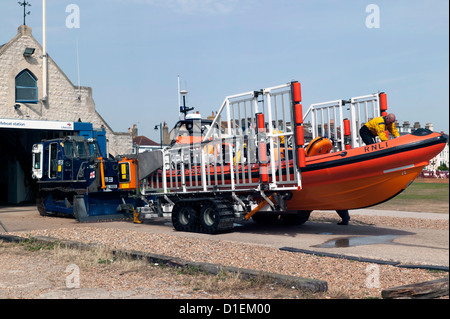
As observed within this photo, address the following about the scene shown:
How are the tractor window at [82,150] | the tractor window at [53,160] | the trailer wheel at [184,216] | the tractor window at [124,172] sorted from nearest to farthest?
the trailer wheel at [184,216], the tractor window at [124,172], the tractor window at [82,150], the tractor window at [53,160]

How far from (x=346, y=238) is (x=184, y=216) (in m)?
4.20

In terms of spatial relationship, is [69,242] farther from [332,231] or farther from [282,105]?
[332,231]

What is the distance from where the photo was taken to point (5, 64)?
24.0 m

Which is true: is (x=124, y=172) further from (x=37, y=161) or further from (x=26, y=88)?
(x=26, y=88)

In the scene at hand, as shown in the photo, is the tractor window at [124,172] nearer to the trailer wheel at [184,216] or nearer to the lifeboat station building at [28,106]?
Answer: the trailer wheel at [184,216]

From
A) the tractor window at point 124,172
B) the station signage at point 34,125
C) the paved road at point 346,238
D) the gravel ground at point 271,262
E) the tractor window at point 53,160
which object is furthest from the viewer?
the station signage at point 34,125

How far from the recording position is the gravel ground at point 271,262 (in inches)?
233

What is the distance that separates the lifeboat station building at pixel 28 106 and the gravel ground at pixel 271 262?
13287 millimetres

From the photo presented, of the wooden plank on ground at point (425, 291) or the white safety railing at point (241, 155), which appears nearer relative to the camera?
the wooden plank on ground at point (425, 291)

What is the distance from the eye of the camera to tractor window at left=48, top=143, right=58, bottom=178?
55.4 ft

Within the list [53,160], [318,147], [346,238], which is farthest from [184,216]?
[53,160]

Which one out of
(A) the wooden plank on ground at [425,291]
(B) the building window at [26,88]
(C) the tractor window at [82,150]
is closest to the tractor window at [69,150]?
(C) the tractor window at [82,150]

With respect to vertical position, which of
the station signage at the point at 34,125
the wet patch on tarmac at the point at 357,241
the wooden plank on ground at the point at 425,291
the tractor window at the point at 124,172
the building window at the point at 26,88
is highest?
the building window at the point at 26,88

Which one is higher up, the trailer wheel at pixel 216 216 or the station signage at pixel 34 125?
the station signage at pixel 34 125
